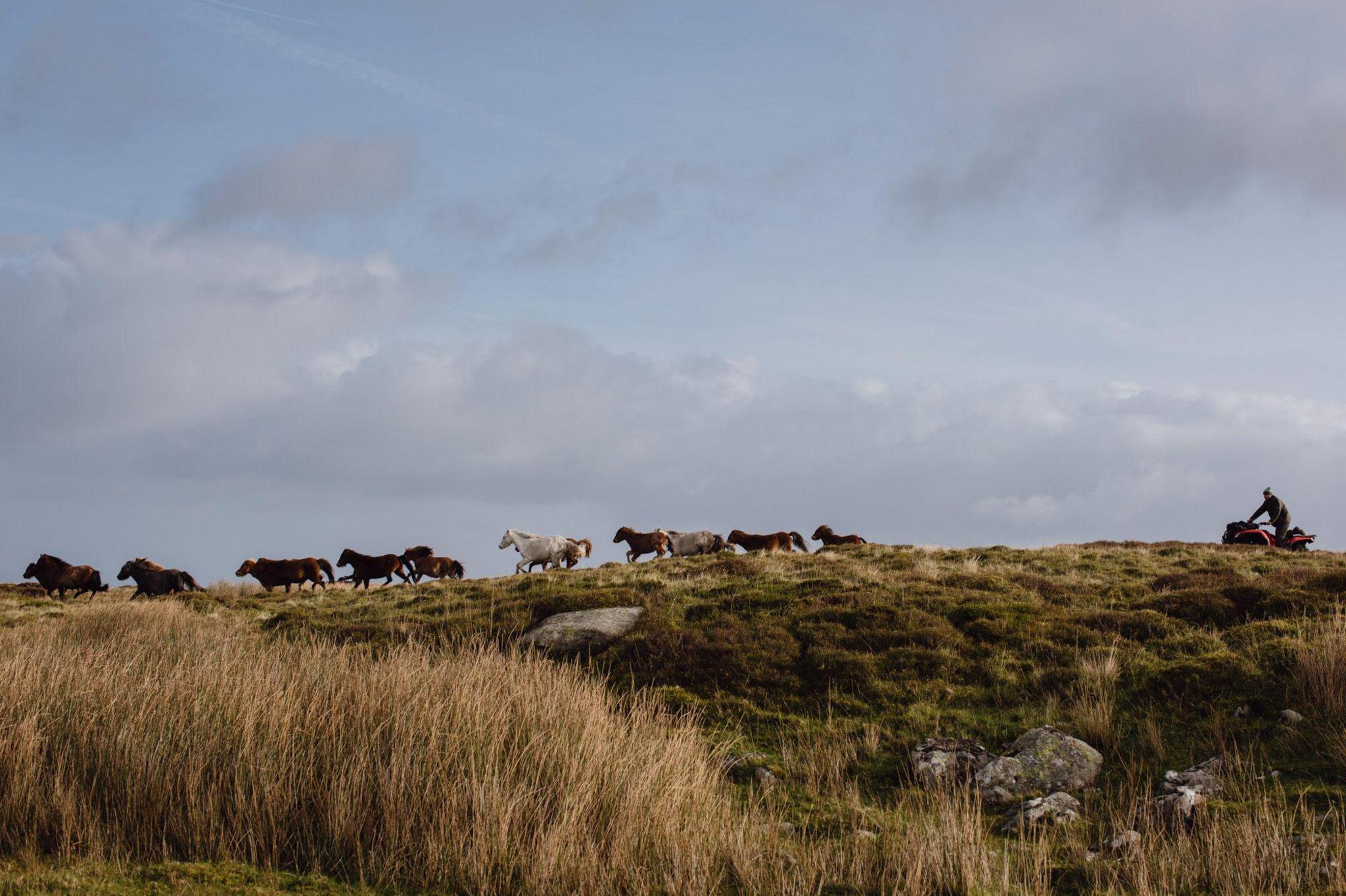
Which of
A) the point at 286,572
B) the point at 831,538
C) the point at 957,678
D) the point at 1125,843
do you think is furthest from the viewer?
the point at 831,538

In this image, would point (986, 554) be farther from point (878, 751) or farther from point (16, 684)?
point (16, 684)

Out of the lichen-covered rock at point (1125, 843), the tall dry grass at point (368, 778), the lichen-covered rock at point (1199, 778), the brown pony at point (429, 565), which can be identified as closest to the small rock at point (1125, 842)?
Answer: the lichen-covered rock at point (1125, 843)

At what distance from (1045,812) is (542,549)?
98.0 ft

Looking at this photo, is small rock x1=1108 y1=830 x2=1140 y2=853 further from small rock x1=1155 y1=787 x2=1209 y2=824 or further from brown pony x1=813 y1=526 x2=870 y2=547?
brown pony x1=813 y1=526 x2=870 y2=547

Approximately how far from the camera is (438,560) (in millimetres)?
39938

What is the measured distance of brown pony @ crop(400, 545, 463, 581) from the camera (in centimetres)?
3944

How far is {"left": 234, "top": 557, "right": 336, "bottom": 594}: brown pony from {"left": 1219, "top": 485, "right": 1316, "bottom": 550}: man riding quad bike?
32.5 meters

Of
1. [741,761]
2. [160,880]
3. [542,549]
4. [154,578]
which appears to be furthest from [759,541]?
[160,880]

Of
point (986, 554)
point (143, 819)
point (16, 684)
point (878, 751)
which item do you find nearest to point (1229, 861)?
point (878, 751)

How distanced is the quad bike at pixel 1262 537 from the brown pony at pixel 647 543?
20297 millimetres

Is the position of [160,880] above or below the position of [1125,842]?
above

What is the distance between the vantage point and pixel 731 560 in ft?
92.7

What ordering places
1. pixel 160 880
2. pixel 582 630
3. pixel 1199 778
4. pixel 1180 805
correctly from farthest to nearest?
pixel 582 630 < pixel 1199 778 < pixel 1180 805 < pixel 160 880

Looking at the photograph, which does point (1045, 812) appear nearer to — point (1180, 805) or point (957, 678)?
point (1180, 805)
